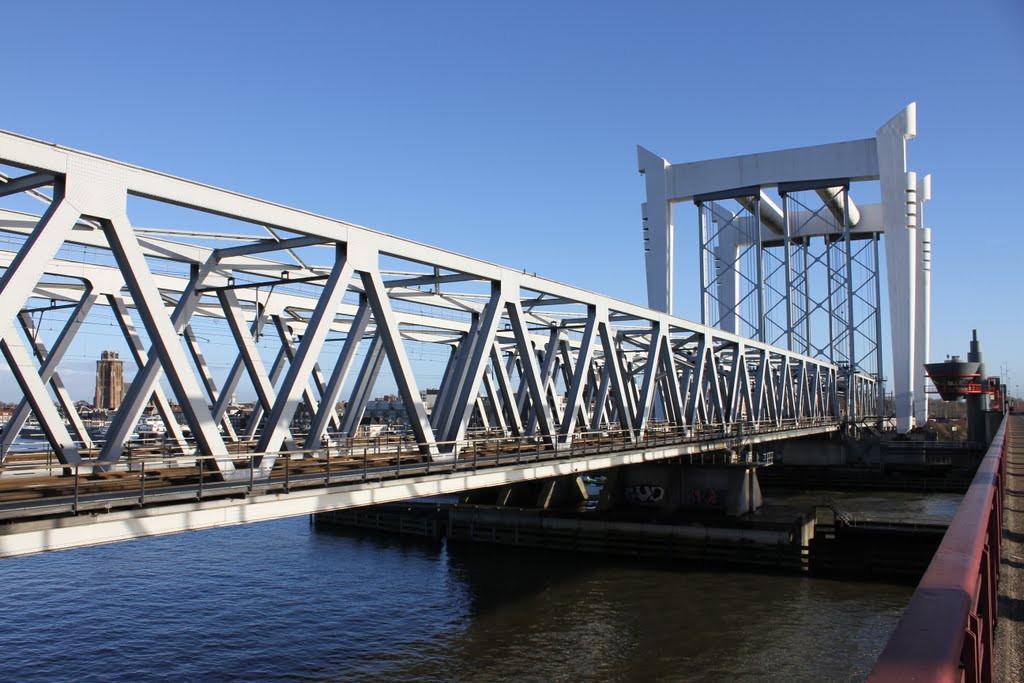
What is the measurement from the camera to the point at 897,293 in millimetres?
72438

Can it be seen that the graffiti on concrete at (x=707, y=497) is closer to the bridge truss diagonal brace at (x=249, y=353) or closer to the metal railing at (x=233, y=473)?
the metal railing at (x=233, y=473)

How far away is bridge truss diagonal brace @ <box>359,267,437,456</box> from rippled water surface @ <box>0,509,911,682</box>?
8240 mm

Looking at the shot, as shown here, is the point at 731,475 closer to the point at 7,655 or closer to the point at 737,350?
the point at 737,350

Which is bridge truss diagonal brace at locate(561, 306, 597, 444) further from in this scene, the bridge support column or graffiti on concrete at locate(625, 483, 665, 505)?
graffiti on concrete at locate(625, 483, 665, 505)

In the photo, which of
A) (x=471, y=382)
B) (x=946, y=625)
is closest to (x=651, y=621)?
(x=471, y=382)

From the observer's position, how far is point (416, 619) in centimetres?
2834

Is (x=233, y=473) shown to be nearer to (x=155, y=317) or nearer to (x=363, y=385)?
(x=155, y=317)

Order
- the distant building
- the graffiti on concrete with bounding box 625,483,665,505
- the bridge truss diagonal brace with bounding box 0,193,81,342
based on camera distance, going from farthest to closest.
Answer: the distant building → the graffiti on concrete with bounding box 625,483,665,505 → the bridge truss diagonal brace with bounding box 0,193,81,342

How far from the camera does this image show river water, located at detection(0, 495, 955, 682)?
22.8m

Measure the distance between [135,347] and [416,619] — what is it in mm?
14399

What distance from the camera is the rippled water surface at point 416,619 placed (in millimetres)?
22844

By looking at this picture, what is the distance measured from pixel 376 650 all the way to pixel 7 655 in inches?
412

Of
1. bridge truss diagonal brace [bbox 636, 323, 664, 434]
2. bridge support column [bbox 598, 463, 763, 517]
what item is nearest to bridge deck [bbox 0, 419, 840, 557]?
bridge truss diagonal brace [bbox 636, 323, 664, 434]

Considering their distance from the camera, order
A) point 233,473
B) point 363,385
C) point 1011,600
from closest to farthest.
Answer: point 1011,600
point 233,473
point 363,385
